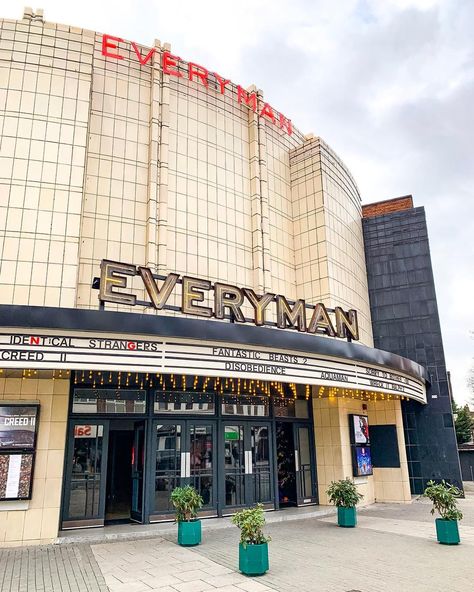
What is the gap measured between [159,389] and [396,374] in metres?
7.78

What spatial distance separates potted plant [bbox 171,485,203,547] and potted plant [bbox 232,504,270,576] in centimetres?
227

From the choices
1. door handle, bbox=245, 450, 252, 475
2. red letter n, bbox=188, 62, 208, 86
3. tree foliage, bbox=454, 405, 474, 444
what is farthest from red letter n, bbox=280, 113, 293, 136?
tree foliage, bbox=454, 405, 474, 444

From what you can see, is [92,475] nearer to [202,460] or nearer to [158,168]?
[202,460]

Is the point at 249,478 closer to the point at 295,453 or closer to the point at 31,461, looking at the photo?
the point at 295,453

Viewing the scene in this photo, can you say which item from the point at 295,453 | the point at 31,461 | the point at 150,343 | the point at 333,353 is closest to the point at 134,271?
the point at 150,343

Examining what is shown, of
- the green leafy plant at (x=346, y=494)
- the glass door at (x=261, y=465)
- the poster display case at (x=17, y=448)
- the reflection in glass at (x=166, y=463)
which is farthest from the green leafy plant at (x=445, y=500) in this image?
the poster display case at (x=17, y=448)

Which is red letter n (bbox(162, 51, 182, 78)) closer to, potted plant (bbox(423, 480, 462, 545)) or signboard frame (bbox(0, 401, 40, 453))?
signboard frame (bbox(0, 401, 40, 453))

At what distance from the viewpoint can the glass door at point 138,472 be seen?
12616 millimetres

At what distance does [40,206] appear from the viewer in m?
12.6

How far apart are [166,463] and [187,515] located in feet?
9.74

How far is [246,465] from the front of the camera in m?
14.1

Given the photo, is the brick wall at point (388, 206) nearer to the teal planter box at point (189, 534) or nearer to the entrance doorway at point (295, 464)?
the entrance doorway at point (295, 464)

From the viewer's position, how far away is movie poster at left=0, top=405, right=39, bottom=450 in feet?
35.0

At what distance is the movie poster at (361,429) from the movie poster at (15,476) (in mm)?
10438
